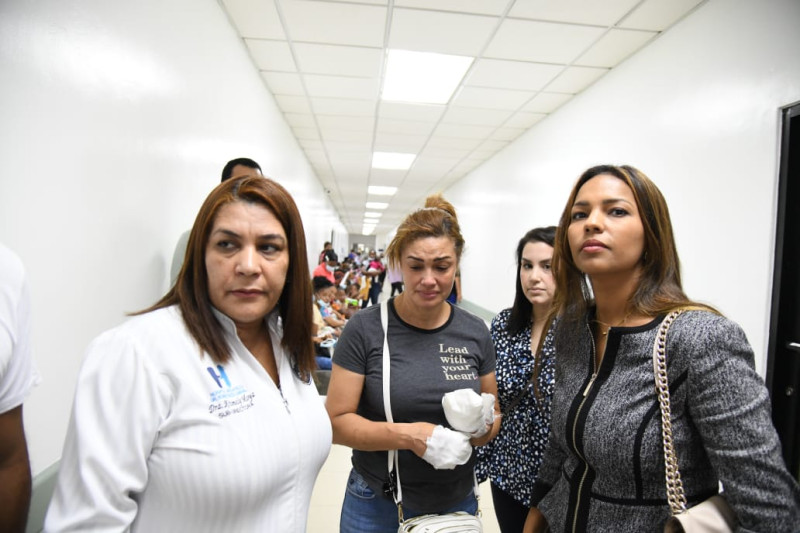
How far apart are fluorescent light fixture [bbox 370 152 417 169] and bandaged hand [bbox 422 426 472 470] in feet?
20.2

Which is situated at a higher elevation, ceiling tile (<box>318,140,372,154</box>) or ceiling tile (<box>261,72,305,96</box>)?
ceiling tile (<box>261,72,305,96</box>)

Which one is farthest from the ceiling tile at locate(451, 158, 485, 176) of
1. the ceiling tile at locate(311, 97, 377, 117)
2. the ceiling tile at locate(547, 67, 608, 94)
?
the ceiling tile at locate(547, 67, 608, 94)

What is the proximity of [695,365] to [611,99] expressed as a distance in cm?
348

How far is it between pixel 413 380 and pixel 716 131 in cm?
249

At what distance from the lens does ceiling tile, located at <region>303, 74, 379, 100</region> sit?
404cm

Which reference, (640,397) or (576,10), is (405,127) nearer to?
(576,10)

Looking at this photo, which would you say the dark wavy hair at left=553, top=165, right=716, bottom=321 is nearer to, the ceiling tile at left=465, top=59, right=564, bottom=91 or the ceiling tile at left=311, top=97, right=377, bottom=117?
the ceiling tile at left=465, top=59, right=564, bottom=91

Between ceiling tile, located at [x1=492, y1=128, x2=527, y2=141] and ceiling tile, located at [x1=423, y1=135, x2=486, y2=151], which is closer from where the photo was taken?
ceiling tile, located at [x1=492, y1=128, x2=527, y2=141]

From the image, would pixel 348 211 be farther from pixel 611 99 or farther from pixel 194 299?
pixel 194 299

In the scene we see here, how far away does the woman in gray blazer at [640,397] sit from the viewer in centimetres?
73

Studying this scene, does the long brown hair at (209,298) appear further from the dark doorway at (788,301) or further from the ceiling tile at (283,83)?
the ceiling tile at (283,83)

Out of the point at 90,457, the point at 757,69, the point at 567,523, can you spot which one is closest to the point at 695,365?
the point at 567,523

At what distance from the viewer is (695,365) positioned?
2.55 ft

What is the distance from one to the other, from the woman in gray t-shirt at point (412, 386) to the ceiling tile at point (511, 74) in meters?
2.80
